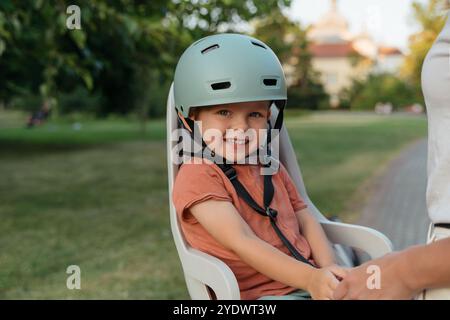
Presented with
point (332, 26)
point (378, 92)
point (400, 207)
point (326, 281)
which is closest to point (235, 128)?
point (326, 281)

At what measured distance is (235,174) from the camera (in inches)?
97.2

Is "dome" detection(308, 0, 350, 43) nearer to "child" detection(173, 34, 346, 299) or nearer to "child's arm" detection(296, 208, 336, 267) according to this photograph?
"child's arm" detection(296, 208, 336, 267)

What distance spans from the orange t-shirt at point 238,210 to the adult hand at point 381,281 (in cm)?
66

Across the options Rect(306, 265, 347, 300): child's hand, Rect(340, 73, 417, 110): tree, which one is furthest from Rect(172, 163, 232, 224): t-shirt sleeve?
Rect(340, 73, 417, 110): tree

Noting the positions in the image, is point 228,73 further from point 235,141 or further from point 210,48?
point 235,141

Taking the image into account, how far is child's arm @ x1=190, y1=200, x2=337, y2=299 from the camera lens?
2.14 m

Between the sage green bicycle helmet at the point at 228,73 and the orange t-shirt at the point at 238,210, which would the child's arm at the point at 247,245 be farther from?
the sage green bicycle helmet at the point at 228,73

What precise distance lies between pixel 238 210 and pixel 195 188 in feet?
0.57

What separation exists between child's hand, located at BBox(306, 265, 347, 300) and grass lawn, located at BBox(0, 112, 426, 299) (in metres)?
3.29

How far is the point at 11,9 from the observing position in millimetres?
6484

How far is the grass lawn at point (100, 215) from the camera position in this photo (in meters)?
5.52

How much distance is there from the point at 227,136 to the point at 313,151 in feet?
55.7

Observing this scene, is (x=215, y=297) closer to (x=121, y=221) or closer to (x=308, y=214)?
(x=308, y=214)

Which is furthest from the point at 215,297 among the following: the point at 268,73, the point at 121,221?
the point at 121,221
